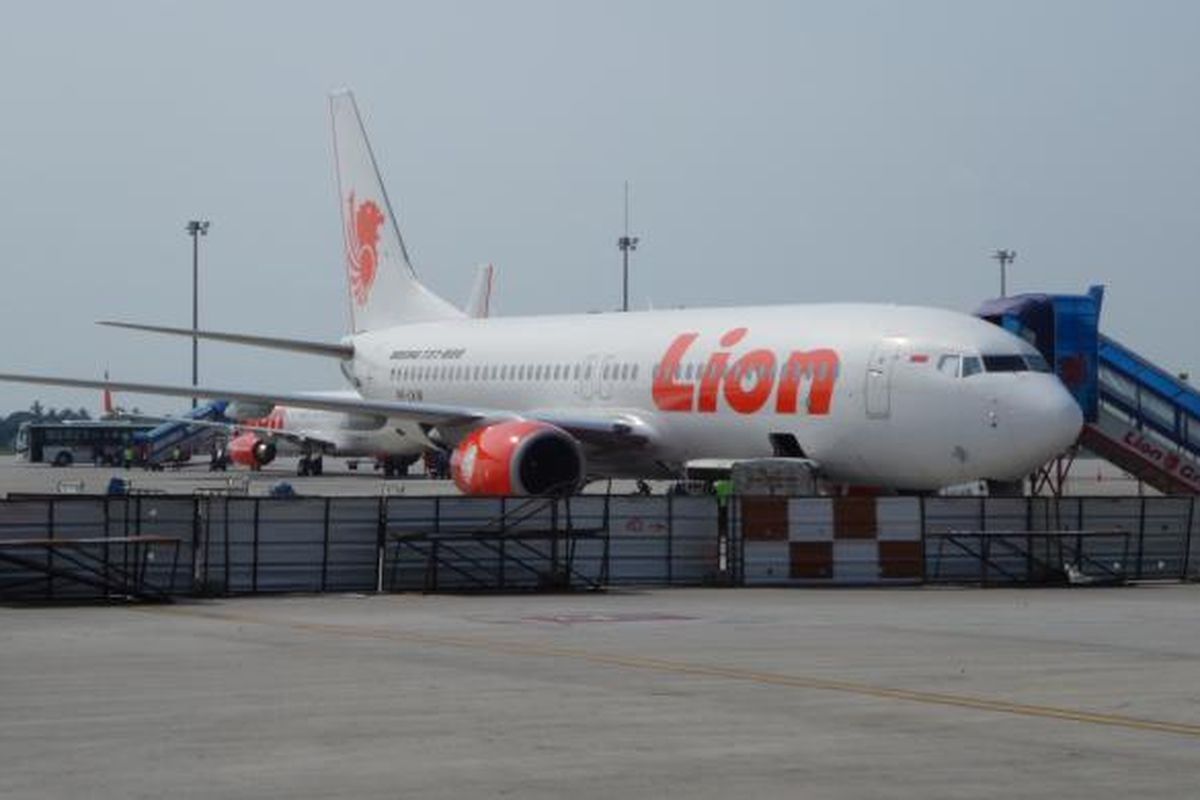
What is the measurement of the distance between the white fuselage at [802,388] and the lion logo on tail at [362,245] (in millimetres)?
8780

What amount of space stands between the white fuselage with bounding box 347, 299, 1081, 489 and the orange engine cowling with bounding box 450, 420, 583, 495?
2.83m

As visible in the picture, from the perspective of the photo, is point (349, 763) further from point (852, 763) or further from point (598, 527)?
point (598, 527)

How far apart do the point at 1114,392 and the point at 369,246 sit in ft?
70.7

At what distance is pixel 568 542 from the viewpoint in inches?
1125

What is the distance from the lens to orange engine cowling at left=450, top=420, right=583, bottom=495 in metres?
37.6

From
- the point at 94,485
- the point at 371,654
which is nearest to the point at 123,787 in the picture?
the point at 371,654

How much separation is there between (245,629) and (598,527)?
8410 mm

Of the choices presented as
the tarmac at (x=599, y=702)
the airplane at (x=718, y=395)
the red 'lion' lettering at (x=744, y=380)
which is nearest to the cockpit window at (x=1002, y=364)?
the airplane at (x=718, y=395)

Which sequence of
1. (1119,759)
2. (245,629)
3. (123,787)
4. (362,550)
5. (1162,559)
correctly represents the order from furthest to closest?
1. (1162,559)
2. (362,550)
3. (245,629)
4. (1119,759)
5. (123,787)

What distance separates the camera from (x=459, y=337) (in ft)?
164

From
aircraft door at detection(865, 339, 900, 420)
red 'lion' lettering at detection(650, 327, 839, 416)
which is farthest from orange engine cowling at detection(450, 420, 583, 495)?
aircraft door at detection(865, 339, 900, 420)

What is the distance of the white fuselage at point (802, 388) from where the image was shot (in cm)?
3459

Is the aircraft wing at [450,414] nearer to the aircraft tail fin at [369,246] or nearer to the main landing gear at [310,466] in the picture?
the aircraft tail fin at [369,246]

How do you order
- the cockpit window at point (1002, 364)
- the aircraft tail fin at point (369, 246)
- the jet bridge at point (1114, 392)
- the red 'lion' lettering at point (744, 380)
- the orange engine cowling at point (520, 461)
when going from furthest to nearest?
the aircraft tail fin at point (369, 246) → the jet bridge at point (1114, 392) → the orange engine cowling at point (520, 461) → the red 'lion' lettering at point (744, 380) → the cockpit window at point (1002, 364)
